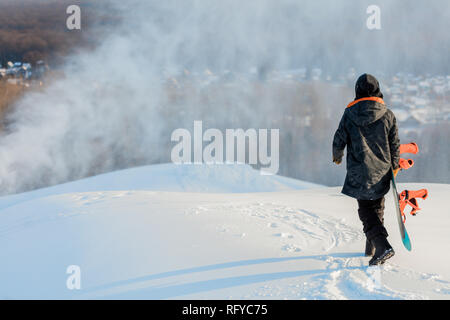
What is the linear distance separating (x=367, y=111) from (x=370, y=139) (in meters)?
0.15

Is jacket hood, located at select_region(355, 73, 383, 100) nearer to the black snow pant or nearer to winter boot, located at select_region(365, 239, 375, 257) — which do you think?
the black snow pant

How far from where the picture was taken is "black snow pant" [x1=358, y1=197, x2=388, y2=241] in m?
1.97

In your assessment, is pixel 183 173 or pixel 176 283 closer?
pixel 176 283

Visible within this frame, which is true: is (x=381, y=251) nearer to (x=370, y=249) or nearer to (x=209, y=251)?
(x=370, y=249)

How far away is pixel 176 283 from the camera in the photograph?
5.88 feet

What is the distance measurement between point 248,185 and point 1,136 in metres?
7.99

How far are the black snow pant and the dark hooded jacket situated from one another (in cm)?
5

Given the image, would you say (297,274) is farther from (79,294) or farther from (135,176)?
(135,176)

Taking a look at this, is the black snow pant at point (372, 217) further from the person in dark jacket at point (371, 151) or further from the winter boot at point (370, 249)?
the winter boot at point (370, 249)

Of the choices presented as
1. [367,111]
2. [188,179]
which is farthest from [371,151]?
[188,179]

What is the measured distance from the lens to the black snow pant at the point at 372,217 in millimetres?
1973

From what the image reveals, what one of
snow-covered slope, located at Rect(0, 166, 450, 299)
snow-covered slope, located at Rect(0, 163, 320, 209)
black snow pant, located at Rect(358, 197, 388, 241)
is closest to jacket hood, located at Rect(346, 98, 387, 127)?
black snow pant, located at Rect(358, 197, 388, 241)
